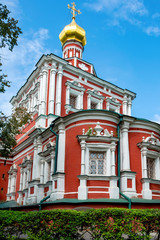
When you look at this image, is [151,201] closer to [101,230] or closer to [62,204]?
[62,204]

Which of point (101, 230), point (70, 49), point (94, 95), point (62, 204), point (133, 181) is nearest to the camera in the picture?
point (101, 230)

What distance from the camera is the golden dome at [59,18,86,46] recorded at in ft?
66.5

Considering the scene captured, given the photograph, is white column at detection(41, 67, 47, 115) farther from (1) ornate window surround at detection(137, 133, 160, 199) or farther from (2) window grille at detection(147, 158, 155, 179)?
(2) window grille at detection(147, 158, 155, 179)

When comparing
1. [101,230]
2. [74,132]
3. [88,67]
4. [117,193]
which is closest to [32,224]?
[101,230]

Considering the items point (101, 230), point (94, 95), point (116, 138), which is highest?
point (94, 95)

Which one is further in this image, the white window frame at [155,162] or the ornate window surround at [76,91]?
the ornate window surround at [76,91]

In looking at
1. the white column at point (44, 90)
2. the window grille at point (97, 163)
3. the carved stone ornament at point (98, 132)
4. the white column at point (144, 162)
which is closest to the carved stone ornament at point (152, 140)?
the white column at point (144, 162)

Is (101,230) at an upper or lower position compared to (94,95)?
lower

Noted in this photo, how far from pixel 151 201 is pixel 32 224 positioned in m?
4.89

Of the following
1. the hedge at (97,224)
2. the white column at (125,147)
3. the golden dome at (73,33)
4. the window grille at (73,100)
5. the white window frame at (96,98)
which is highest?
the golden dome at (73,33)

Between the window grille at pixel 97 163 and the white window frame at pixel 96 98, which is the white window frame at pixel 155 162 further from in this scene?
the white window frame at pixel 96 98

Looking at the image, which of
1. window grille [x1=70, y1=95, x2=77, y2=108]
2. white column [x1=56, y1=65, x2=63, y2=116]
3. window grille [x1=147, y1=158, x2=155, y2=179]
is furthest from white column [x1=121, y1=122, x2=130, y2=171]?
window grille [x1=70, y1=95, x2=77, y2=108]

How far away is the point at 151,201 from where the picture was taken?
10.3 meters

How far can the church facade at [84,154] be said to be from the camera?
33.6ft
